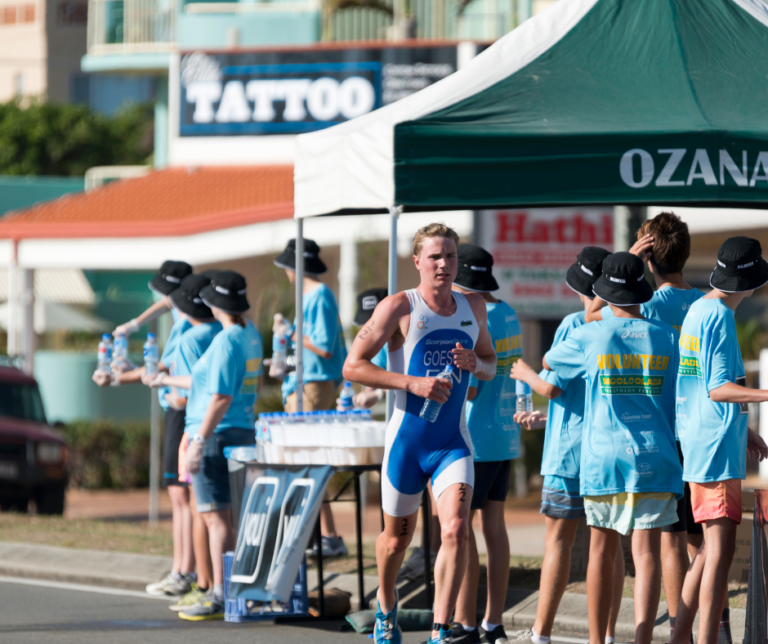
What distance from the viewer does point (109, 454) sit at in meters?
Answer: 18.2

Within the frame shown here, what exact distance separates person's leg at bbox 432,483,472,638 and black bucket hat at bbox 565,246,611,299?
1188 mm

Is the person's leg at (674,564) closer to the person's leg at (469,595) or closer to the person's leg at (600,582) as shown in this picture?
the person's leg at (600,582)

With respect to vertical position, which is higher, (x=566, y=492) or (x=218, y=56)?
(x=218, y=56)

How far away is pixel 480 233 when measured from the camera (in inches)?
504

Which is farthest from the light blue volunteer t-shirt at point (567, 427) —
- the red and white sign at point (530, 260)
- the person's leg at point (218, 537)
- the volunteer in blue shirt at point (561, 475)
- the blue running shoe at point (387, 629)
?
the red and white sign at point (530, 260)

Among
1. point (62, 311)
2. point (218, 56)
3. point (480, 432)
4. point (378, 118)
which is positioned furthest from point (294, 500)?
point (218, 56)

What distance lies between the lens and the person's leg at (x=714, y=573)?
19.4 feet

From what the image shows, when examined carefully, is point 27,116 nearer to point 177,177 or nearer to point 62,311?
point 177,177

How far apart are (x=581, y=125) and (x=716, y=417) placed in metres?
1.86

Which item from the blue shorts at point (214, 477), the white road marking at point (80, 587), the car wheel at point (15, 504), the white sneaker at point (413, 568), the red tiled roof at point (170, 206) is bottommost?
the car wheel at point (15, 504)

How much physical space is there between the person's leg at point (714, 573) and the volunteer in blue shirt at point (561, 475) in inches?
23.3

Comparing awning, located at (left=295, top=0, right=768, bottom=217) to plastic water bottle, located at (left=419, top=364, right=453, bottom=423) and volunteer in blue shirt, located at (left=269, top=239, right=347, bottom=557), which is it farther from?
volunteer in blue shirt, located at (left=269, top=239, right=347, bottom=557)

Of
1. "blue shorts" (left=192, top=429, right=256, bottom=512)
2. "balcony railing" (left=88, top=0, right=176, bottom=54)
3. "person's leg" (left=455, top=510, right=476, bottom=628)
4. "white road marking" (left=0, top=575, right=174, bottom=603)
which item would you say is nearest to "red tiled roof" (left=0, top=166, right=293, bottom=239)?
"balcony railing" (left=88, top=0, right=176, bottom=54)

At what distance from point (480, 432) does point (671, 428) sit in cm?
122
